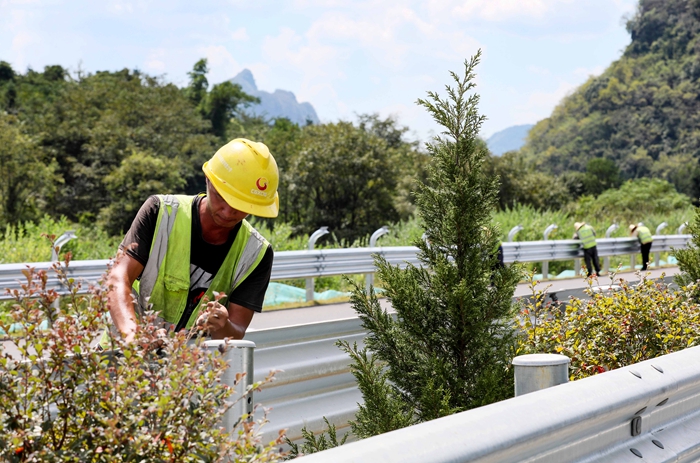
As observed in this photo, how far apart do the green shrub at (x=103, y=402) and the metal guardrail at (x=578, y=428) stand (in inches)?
13.3

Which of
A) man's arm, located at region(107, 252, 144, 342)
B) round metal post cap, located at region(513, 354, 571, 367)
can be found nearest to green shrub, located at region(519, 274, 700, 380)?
round metal post cap, located at region(513, 354, 571, 367)

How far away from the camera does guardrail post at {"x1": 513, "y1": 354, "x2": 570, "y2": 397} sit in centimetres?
330

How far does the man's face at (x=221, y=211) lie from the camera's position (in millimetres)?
3869

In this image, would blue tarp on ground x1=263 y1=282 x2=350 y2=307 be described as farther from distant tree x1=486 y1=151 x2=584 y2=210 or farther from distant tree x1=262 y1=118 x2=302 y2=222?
distant tree x1=486 y1=151 x2=584 y2=210

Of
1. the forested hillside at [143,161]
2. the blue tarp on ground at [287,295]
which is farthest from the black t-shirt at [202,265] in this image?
the forested hillside at [143,161]

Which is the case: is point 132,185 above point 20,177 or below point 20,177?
below

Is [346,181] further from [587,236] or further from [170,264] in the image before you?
[170,264]

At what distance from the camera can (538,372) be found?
331 cm

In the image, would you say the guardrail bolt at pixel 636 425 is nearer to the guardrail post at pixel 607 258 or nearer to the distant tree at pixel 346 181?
the guardrail post at pixel 607 258

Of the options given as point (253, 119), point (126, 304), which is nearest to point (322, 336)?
point (126, 304)

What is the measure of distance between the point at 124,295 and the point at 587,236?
1753cm

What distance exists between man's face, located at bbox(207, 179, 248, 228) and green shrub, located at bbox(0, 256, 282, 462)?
1.60 meters

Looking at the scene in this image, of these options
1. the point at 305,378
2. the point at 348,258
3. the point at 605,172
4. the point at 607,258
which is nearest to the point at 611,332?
the point at 305,378

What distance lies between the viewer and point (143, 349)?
223 centimetres
